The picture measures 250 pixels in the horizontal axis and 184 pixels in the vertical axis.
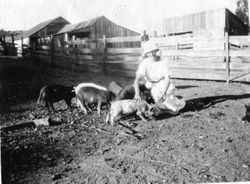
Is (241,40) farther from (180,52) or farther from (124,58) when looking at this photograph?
(124,58)

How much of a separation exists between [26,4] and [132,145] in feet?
9.00

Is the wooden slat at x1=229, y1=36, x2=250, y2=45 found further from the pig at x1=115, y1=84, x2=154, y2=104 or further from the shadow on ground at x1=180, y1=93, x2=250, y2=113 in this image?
the pig at x1=115, y1=84, x2=154, y2=104

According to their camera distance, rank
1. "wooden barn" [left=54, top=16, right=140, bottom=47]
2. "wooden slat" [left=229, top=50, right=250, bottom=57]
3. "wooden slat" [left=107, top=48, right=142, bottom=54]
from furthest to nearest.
A: 1. "wooden barn" [left=54, top=16, right=140, bottom=47]
2. "wooden slat" [left=107, top=48, right=142, bottom=54]
3. "wooden slat" [left=229, top=50, right=250, bottom=57]

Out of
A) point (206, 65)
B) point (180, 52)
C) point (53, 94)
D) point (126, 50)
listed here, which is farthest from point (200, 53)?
point (53, 94)

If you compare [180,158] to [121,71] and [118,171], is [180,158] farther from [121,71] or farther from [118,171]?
[121,71]

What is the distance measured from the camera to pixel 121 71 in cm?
887

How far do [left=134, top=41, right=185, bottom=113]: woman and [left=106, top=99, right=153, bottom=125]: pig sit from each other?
128 mm

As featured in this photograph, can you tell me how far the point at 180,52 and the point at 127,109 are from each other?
4.21m

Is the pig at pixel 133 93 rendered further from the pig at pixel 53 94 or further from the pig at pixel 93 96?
the pig at pixel 53 94

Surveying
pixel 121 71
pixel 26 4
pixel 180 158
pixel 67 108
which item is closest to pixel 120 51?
pixel 121 71

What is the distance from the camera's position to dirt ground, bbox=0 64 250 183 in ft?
9.23

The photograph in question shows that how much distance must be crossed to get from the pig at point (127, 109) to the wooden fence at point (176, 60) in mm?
3442

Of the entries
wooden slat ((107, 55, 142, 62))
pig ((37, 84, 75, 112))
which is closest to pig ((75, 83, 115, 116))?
pig ((37, 84, 75, 112))

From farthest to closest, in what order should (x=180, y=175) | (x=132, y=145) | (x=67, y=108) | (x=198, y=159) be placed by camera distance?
1. (x=67, y=108)
2. (x=132, y=145)
3. (x=198, y=159)
4. (x=180, y=175)
